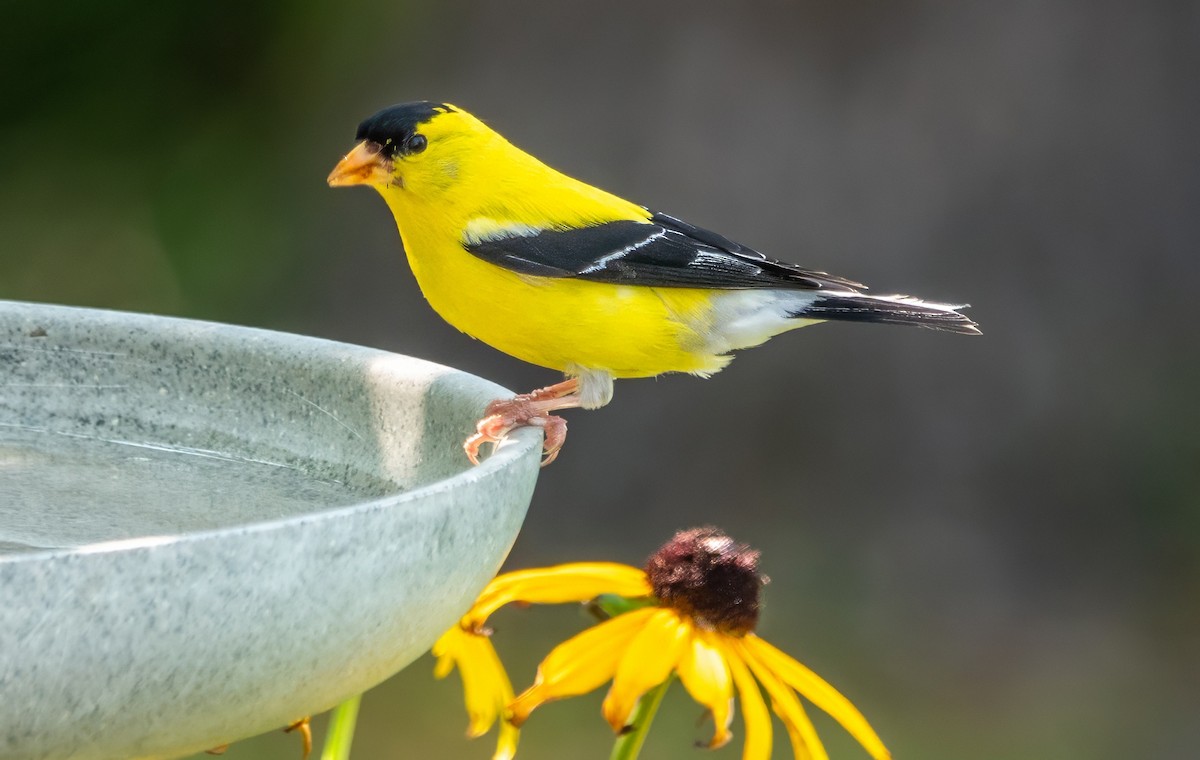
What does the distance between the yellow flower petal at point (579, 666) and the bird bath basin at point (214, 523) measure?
22cm

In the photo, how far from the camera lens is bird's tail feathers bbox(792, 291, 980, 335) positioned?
7.65 feet

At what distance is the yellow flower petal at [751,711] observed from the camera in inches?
55.9

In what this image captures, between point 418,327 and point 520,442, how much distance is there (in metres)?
3.82

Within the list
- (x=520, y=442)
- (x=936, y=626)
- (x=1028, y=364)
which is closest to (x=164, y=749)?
(x=520, y=442)

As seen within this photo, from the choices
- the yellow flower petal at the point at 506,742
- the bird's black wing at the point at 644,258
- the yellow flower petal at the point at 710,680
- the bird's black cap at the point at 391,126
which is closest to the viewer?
the yellow flower petal at the point at 710,680

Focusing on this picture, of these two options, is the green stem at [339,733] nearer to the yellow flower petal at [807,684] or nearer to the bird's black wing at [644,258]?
the yellow flower petal at [807,684]

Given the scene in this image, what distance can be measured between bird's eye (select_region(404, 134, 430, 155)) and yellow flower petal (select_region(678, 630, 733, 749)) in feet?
3.82

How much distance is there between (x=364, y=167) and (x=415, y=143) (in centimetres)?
10

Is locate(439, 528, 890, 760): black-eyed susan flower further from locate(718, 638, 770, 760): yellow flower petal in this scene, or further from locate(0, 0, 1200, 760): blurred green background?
locate(0, 0, 1200, 760): blurred green background

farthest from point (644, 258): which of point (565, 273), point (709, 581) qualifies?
point (709, 581)

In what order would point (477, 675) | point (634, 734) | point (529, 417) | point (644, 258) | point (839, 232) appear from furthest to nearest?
point (839, 232)
point (644, 258)
point (529, 417)
point (477, 675)
point (634, 734)

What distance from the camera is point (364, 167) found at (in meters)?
2.37

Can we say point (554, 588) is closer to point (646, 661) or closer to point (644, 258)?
point (646, 661)

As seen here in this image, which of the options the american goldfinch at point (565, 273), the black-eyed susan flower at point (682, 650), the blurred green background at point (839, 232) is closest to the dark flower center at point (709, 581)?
the black-eyed susan flower at point (682, 650)
